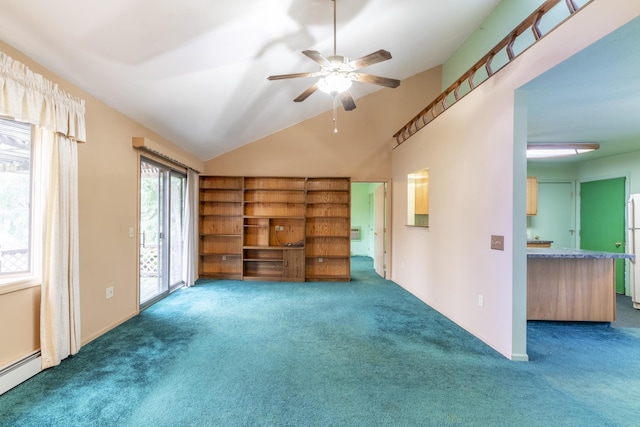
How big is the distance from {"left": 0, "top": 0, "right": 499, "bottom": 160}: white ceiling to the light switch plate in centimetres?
274

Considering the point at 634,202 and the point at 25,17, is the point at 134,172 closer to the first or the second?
the point at 25,17

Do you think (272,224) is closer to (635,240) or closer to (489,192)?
(489,192)

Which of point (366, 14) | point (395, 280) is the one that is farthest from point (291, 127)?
point (395, 280)

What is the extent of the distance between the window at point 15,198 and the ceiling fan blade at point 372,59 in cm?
276

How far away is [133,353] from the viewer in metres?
2.53

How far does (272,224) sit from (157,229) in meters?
2.17

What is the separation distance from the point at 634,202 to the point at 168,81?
20.5 feet

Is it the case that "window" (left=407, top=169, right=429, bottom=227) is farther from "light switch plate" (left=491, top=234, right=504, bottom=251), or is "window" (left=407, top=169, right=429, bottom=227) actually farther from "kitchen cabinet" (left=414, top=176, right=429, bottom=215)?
"light switch plate" (left=491, top=234, right=504, bottom=251)

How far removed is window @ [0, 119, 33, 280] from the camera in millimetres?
2131

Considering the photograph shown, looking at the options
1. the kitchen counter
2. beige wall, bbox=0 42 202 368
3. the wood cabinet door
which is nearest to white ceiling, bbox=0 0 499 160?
beige wall, bbox=0 42 202 368

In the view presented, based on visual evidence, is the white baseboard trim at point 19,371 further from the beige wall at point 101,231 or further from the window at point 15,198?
the window at point 15,198

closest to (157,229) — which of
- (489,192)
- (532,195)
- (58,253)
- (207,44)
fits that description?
(58,253)

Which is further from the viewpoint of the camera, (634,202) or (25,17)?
(634,202)

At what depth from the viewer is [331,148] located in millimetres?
5742
